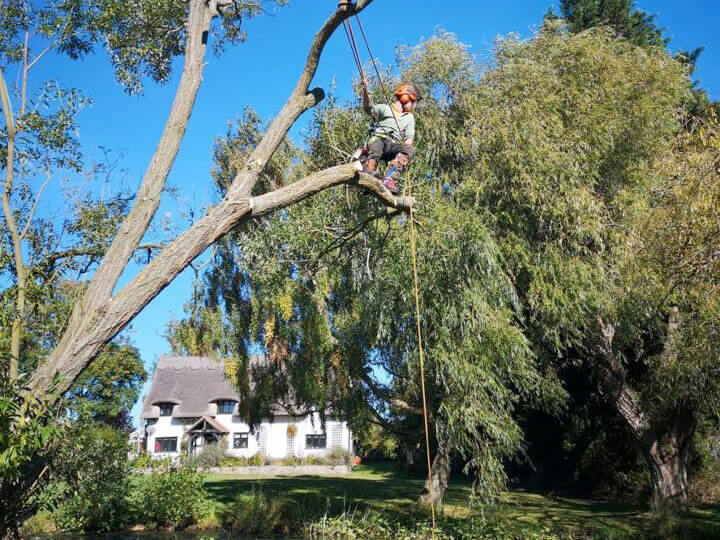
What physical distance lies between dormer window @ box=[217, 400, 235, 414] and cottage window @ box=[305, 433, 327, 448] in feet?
17.1

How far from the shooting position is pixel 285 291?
13148mm

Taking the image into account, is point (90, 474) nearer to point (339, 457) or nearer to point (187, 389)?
point (339, 457)

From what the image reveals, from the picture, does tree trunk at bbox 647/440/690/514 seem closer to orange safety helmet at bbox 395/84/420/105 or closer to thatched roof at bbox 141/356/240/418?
orange safety helmet at bbox 395/84/420/105

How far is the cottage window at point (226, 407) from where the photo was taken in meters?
40.2

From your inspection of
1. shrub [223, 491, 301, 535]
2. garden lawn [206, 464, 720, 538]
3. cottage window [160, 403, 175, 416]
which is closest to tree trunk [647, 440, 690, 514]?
garden lawn [206, 464, 720, 538]

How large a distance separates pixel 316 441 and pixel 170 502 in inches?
987

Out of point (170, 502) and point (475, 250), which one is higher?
point (475, 250)

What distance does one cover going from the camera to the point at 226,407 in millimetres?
40438

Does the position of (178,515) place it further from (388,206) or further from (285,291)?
(388,206)

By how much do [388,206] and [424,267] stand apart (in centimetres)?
353

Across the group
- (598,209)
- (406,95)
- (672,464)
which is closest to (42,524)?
(406,95)

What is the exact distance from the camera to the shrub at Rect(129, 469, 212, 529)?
14398mm

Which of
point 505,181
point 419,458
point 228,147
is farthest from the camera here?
point 419,458

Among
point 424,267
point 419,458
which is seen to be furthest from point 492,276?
point 419,458
